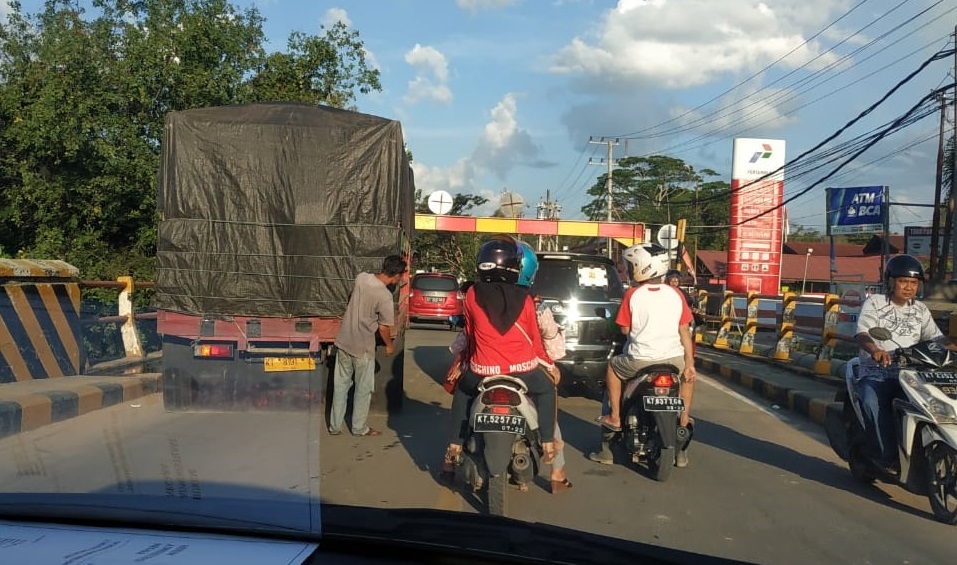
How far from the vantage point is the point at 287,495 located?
7.98 feet

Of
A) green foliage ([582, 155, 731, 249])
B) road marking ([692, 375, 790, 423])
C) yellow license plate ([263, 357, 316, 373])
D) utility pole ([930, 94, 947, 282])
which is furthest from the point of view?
green foliage ([582, 155, 731, 249])

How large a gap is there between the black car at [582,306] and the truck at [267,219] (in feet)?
8.29

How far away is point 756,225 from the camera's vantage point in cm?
2792

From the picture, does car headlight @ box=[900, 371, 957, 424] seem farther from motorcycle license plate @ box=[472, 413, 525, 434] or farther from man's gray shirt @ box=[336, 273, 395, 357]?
man's gray shirt @ box=[336, 273, 395, 357]

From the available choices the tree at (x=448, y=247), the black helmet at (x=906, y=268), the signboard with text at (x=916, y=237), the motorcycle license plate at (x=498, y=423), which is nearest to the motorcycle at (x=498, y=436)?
the motorcycle license plate at (x=498, y=423)

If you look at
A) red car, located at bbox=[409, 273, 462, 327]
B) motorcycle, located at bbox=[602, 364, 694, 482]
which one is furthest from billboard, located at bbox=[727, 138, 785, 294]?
motorcycle, located at bbox=[602, 364, 694, 482]

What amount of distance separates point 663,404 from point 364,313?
8.92 ft

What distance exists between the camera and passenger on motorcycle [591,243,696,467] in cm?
595

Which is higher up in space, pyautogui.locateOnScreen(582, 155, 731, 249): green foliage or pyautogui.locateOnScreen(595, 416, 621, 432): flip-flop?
pyautogui.locateOnScreen(582, 155, 731, 249): green foliage

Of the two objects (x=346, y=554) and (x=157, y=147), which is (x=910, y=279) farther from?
(x=157, y=147)

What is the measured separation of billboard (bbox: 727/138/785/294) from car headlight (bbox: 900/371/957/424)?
2354 centimetres

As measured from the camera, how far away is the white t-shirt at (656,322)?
5953mm

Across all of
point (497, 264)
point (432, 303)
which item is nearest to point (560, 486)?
point (497, 264)

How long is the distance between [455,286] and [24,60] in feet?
34.6
